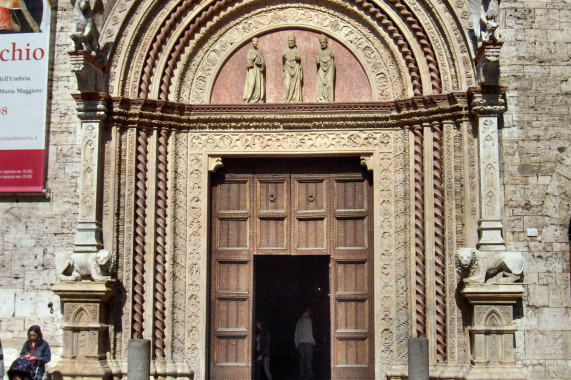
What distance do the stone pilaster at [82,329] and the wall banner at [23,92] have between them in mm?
1817

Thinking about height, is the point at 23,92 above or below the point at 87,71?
below

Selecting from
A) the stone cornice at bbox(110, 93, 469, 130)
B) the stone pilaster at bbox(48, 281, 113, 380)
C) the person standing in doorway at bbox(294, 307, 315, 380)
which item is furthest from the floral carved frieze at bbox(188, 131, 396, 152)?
the person standing in doorway at bbox(294, 307, 315, 380)

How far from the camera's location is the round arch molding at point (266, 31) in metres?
11.3

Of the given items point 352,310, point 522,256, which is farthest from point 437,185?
point 352,310

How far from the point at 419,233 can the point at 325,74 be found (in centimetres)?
292

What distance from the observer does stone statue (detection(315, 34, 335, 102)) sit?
38.7ft

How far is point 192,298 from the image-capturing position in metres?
11.5

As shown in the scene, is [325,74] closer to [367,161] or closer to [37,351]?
[367,161]

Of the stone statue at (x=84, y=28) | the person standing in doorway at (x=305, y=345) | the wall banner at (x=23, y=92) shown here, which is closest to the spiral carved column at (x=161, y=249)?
the stone statue at (x=84, y=28)

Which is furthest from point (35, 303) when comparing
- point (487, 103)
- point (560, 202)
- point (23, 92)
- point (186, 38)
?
point (560, 202)

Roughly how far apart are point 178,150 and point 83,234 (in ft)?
6.46

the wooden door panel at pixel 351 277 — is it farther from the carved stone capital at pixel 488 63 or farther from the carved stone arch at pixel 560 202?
the carved stone capital at pixel 488 63

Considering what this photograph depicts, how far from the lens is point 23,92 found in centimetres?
1162

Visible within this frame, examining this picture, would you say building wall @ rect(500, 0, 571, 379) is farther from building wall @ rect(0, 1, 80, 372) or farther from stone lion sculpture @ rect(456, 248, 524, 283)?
building wall @ rect(0, 1, 80, 372)
